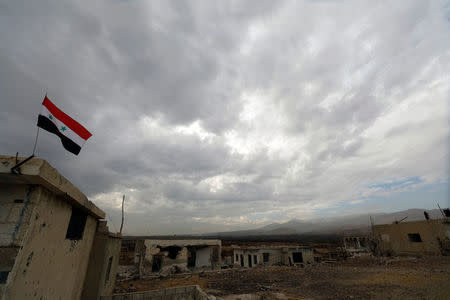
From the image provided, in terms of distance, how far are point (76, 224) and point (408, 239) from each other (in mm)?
35808

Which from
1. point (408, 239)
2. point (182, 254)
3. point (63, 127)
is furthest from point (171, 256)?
point (408, 239)

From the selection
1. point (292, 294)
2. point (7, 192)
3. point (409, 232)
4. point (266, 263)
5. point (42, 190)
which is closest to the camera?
point (7, 192)

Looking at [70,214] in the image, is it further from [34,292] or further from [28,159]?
[28,159]

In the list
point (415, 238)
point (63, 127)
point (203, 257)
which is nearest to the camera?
point (63, 127)

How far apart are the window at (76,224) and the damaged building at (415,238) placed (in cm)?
3463

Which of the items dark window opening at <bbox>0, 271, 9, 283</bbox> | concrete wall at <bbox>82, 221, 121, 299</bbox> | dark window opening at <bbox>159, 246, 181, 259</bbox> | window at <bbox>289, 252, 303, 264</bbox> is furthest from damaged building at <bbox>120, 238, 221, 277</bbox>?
dark window opening at <bbox>0, 271, 9, 283</bbox>

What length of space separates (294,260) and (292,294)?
1870 centimetres

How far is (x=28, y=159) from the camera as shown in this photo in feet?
11.3

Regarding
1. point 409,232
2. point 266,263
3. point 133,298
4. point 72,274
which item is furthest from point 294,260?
point 72,274

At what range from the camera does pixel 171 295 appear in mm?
10039

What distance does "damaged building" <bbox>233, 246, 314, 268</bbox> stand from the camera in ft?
95.1

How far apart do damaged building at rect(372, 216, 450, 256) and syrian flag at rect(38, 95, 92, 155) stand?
35.3m

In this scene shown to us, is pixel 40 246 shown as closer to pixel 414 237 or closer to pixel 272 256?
pixel 272 256

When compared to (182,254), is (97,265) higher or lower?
higher
